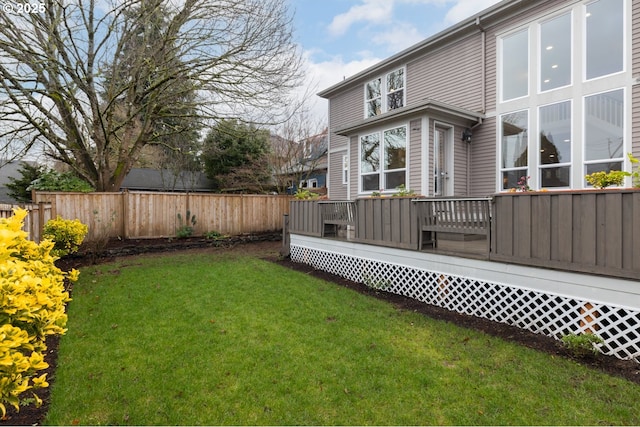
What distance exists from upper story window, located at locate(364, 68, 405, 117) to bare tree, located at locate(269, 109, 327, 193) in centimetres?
666

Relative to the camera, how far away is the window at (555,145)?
6645 mm

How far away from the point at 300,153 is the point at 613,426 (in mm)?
16211

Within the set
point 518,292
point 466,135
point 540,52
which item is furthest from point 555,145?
point 518,292

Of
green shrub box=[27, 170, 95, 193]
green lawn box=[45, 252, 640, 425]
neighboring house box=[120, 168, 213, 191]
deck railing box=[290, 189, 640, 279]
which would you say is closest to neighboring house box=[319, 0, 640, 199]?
deck railing box=[290, 189, 640, 279]

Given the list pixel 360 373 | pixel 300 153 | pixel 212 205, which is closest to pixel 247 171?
pixel 300 153

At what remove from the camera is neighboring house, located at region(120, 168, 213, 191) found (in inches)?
853

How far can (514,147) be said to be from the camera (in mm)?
7469

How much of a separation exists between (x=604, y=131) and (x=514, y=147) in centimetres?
158

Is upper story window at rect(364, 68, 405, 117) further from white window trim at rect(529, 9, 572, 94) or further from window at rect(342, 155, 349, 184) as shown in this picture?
white window trim at rect(529, 9, 572, 94)

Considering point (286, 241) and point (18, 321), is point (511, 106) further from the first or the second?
point (18, 321)

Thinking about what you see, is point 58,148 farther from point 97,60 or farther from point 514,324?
point 514,324

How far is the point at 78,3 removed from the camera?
867 cm

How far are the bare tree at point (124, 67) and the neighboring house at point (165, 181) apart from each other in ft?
36.3

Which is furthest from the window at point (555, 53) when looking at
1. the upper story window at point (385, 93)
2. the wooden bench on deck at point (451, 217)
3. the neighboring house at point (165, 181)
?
the neighboring house at point (165, 181)
